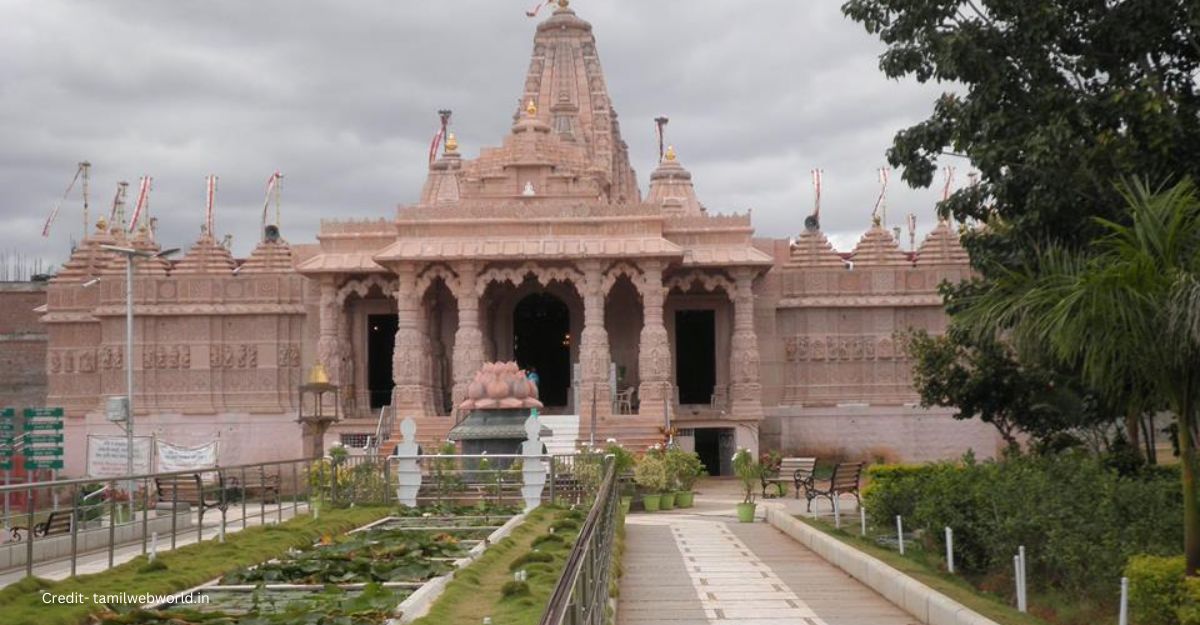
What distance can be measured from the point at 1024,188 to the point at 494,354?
2535cm

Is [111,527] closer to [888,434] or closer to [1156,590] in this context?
[1156,590]

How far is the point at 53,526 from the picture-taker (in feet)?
46.8

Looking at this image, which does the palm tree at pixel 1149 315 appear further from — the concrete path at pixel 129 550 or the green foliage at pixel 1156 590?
the concrete path at pixel 129 550

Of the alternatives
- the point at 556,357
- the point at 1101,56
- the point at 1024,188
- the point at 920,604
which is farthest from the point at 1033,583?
the point at 556,357

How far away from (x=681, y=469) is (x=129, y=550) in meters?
14.6

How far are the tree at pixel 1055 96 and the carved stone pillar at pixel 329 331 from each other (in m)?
23.0

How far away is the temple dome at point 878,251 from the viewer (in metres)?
41.8

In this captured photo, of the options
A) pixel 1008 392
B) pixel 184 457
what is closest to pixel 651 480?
pixel 1008 392

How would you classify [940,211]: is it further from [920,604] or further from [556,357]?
[556,357]

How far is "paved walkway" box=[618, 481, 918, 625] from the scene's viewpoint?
42.5 feet

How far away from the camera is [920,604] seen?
41.9 feet

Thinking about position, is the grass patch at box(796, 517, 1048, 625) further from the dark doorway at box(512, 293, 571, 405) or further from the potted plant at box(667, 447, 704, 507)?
the dark doorway at box(512, 293, 571, 405)

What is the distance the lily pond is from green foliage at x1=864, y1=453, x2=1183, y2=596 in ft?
16.8

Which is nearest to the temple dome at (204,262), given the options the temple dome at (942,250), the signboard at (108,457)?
the signboard at (108,457)
